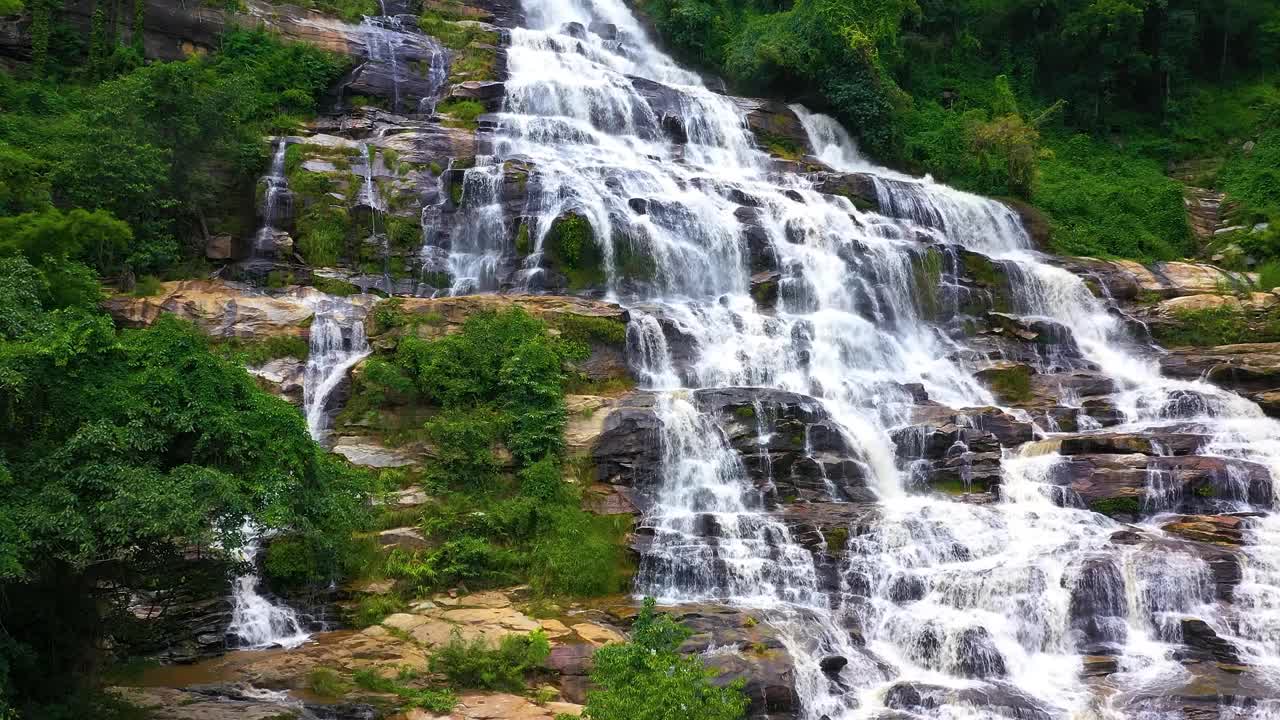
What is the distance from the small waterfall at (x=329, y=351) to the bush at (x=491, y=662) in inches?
269

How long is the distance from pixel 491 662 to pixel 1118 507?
1182 centimetres

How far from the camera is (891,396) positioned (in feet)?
68.3

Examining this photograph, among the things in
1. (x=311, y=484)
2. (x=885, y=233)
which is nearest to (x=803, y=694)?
(x=311, y=484)

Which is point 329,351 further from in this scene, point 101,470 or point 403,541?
point 101,470

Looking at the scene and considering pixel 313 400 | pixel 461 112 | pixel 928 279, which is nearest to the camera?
pixel 313 400

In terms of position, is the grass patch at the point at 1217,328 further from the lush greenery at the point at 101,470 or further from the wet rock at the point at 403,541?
the lush greenery at the point at 101,470

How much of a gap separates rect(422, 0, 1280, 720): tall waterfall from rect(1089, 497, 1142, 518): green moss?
0.44 meters

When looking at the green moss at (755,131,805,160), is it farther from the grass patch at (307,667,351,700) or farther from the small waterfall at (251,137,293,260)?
the grass patch at (307,667,351,700)

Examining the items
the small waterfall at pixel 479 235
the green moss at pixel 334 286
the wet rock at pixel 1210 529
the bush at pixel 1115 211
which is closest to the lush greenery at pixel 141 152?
the green moss at pixel 334 286

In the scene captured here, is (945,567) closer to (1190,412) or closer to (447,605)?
(447,605)

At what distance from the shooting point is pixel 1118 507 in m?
16.8

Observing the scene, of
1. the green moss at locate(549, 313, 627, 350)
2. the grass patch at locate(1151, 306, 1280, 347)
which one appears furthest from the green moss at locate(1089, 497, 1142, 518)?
the grass patch at locate(1151, 306, 1280, 347)

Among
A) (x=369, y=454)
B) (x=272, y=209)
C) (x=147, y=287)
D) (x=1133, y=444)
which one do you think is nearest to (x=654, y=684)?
(x=369, y=454)

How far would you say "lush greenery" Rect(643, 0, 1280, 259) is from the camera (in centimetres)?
3297
